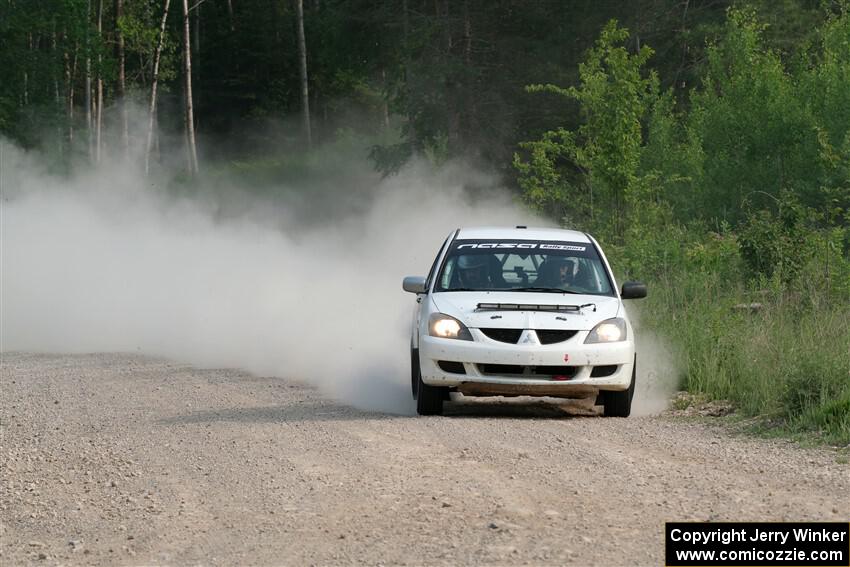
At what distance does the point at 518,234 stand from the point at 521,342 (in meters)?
2.16

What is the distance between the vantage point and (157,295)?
25.4 m

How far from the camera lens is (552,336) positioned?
12375mm

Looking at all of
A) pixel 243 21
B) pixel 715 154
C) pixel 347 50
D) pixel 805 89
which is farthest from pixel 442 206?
pixel 243 21

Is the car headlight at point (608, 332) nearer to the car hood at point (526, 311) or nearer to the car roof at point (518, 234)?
the car hood at point (526, 311)

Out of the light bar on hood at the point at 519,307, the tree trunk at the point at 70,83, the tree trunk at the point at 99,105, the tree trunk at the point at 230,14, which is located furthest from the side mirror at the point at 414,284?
the tree trunk at the point at 230,14

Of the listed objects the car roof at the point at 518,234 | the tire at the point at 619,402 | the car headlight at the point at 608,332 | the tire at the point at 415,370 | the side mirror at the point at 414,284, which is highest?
the car roof at the point at 518,234

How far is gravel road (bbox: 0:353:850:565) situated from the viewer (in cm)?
771

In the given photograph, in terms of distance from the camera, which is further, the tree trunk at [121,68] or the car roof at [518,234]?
the tree trunk at [121,68]

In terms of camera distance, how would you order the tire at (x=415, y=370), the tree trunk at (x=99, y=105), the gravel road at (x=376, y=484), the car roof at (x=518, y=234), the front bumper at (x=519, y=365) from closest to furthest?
the gravel road at (x=376, y=484) < the front bumper at (x=519, y=365) < the tire at (x=415, y=370) < the car roof at (x=518, y=234) < the tree trunk at (x=99, y=105)

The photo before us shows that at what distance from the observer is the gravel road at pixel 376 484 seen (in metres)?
7.71

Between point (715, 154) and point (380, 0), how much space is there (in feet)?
65.6

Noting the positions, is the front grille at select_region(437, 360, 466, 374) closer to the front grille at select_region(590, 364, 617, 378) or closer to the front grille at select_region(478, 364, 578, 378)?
the front grille at select_region(478, 364, 578, 378)

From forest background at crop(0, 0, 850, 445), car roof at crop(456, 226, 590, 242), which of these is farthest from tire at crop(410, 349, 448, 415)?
forest background at crop(0, 0, 850, 445)

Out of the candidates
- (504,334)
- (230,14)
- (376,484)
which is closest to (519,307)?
(504,334)
